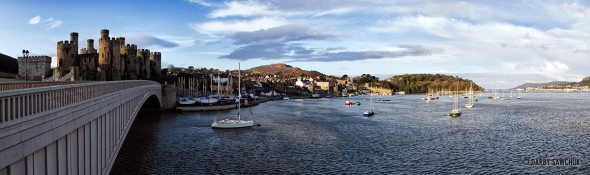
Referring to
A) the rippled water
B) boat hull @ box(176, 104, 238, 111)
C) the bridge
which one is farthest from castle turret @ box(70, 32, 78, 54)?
the bridge

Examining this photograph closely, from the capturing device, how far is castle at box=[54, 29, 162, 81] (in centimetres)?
8919

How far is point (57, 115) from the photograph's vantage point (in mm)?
11414

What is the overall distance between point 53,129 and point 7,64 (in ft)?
375

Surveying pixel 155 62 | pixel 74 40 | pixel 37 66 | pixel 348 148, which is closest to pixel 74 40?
pixel 74 40

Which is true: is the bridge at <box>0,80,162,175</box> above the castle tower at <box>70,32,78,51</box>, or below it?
below

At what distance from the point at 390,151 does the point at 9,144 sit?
35.8 metres

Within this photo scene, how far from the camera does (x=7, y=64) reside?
10731cm

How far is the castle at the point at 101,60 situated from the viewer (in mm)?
89188

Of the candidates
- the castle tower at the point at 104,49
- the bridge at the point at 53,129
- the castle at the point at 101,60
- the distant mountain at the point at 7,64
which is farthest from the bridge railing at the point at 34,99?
the distant mountain at the point at 7,64

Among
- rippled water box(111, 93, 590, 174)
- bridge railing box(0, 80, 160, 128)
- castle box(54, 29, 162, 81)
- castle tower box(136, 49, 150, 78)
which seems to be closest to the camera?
bridge railing box(0, 80, 160, 128)

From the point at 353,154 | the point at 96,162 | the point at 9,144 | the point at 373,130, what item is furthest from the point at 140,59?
the point at 9,144

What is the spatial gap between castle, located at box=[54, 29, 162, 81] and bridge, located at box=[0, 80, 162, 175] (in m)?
66.4

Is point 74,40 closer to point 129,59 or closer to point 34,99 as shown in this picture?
point 129,59

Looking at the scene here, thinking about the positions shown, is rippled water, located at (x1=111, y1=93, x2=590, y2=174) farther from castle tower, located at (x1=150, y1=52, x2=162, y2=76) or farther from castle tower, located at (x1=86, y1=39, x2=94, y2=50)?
castle tower, located at (x1=150, y1=52, x2=162, y2=76)
